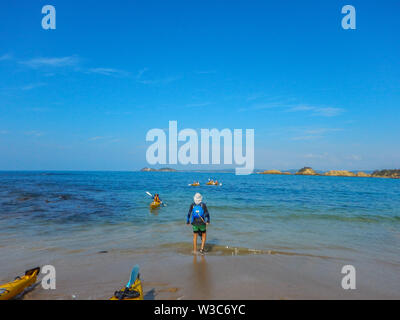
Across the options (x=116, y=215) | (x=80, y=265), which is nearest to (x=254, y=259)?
(x=80, y=265)

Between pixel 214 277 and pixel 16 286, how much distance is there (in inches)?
204

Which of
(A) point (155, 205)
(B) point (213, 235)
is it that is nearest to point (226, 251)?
(B) point (213, 235)

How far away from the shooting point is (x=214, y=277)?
7520 millimetres

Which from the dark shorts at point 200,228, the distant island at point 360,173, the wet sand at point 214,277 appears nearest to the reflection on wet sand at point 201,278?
the wet sand at point 214,277

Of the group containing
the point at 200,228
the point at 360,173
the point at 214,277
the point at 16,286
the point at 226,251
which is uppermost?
the point at 200,228

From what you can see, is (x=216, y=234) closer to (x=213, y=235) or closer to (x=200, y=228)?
(x=213, y=235)

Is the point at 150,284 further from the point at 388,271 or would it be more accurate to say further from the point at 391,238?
the point at 391,238

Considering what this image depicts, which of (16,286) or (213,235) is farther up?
(16,286)

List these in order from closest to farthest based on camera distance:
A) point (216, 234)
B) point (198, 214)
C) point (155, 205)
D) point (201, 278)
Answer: point (201, 278) → point (198, 214) → point (216, 234) → point (155, 205)

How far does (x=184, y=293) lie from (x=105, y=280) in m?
2.51

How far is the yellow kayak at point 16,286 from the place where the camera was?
5930 mm

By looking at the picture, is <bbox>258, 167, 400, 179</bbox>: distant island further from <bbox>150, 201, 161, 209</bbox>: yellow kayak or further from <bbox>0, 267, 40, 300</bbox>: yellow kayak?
<bbox>0, 267, 40, 300</bbox>: yellow kayak

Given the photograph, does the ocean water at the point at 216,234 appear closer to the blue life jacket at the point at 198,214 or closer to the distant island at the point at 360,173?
the blue life jacket at the point at 198,214

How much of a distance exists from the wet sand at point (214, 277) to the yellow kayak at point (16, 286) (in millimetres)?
284
